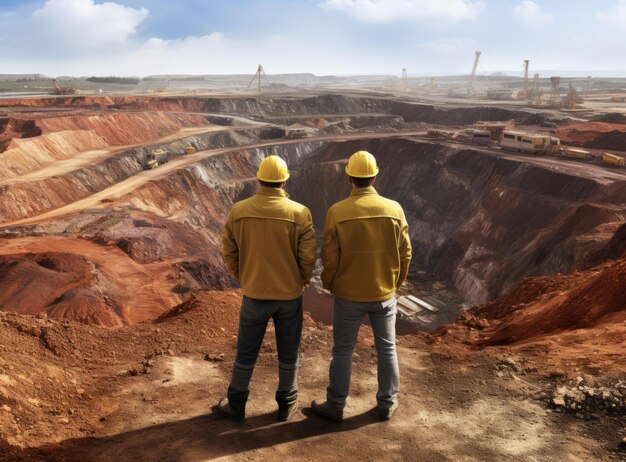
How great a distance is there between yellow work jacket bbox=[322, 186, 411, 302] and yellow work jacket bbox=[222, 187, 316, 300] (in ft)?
0.84

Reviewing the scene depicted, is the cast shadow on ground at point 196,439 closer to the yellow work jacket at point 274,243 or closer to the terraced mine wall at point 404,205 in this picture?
the yellow work jacket at point 274,243

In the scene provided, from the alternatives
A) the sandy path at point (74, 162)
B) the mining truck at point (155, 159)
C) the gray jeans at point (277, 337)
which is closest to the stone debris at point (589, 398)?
the gray jeans at point (277, 337)

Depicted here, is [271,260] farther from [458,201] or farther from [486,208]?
[458,201]

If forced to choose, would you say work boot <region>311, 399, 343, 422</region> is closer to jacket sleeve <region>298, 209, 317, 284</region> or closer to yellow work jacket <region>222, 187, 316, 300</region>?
yellow work jacket <region>222, 187, 316, 300</region>

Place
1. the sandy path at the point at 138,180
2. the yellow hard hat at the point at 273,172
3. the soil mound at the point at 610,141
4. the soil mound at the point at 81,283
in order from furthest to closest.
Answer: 1. the soil mound at the point at 610,141
2. the sandy path at the point at 138,180
3. the soil mound at the point at 81,283
4. the yellow hard hat at the point at 273,172

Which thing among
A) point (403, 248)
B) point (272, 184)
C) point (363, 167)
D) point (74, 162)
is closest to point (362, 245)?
point (403, 248)

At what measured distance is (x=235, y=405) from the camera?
5.24 metres

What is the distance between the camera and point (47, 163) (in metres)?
33.7

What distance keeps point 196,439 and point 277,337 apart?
1.34 m

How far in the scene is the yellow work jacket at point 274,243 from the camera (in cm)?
478

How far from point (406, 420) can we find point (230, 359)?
3.18 metres

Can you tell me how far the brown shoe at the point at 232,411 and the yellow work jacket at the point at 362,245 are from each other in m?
1.77

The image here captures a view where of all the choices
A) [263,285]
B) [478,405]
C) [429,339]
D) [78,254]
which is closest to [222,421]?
[263,285]

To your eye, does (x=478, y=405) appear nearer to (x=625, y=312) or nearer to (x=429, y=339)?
(x=429, y=339)
